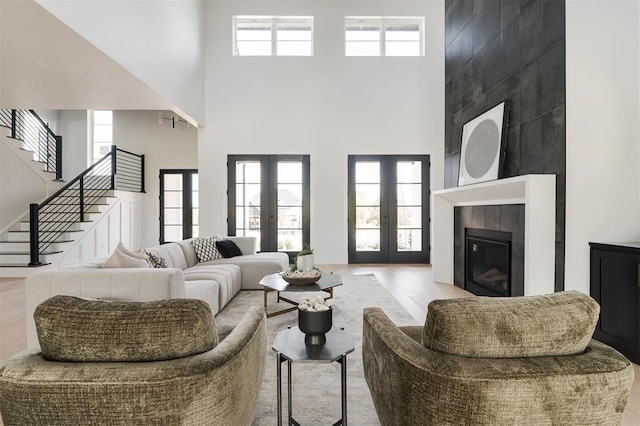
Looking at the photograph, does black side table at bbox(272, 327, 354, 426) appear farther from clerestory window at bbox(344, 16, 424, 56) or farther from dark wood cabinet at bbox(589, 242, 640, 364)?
clerestory window at bbox(344, 16, 424, 56)

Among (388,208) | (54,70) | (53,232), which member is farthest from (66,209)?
(388,208)

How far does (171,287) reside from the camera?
249 cm

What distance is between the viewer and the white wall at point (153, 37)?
129 inches

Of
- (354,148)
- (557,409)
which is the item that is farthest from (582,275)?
(354,148)

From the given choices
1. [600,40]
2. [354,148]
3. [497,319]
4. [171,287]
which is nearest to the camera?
[497,319]

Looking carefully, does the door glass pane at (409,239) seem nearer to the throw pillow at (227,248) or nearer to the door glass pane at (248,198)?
the door glass pane at (248,198)

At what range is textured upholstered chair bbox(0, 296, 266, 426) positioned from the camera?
102 centimetres

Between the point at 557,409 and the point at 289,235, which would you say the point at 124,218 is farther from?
the point at 557,409

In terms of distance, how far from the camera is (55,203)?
23.0 feet

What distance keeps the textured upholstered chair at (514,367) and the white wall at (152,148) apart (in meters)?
8.05

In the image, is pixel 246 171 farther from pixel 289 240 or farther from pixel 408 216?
pixel 408 216

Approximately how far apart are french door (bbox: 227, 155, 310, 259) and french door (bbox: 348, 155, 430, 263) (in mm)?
1054

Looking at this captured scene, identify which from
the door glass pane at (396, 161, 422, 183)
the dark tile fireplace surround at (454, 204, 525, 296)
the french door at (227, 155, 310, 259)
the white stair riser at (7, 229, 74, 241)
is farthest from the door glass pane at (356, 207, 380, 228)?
the white stair riser at (7, 229, 74, 241)

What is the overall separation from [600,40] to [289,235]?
5.63m
